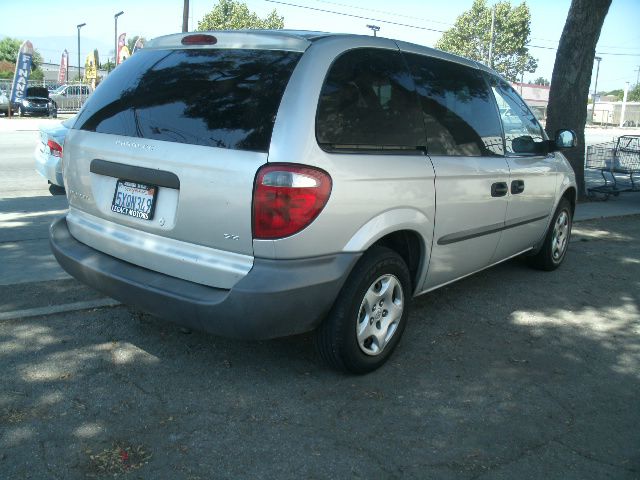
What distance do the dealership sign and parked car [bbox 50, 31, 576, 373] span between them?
26856mm

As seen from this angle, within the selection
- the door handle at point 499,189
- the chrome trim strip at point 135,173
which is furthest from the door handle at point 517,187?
the chrome trim strip at point 135,173

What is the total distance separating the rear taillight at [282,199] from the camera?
2.93 m

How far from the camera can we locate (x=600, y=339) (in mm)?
4398

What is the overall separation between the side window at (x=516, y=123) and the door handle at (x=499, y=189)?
0.33 meters

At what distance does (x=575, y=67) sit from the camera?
9.80 meters

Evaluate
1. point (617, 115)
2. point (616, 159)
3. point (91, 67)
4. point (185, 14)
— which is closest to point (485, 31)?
point (617, 115)

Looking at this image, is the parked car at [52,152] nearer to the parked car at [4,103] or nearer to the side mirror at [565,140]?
the side mirror at [565,140]

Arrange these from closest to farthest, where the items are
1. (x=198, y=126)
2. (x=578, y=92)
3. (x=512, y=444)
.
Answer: (x=512, y=444) < (x=198, y=126) < (x=578, y=92)

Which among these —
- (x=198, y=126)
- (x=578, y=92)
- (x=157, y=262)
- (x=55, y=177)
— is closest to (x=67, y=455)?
(x=157, y=262)

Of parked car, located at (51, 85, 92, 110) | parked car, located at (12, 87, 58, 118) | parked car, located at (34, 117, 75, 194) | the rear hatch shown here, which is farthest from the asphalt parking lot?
parked car, located at (51, 85, 92, 110)

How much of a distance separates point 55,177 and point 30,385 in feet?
15.9

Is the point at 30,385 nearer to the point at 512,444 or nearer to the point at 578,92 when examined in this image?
the point at 512,444

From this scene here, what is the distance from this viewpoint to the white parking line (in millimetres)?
4160

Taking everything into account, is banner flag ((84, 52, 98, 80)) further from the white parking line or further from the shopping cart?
the white parking line
